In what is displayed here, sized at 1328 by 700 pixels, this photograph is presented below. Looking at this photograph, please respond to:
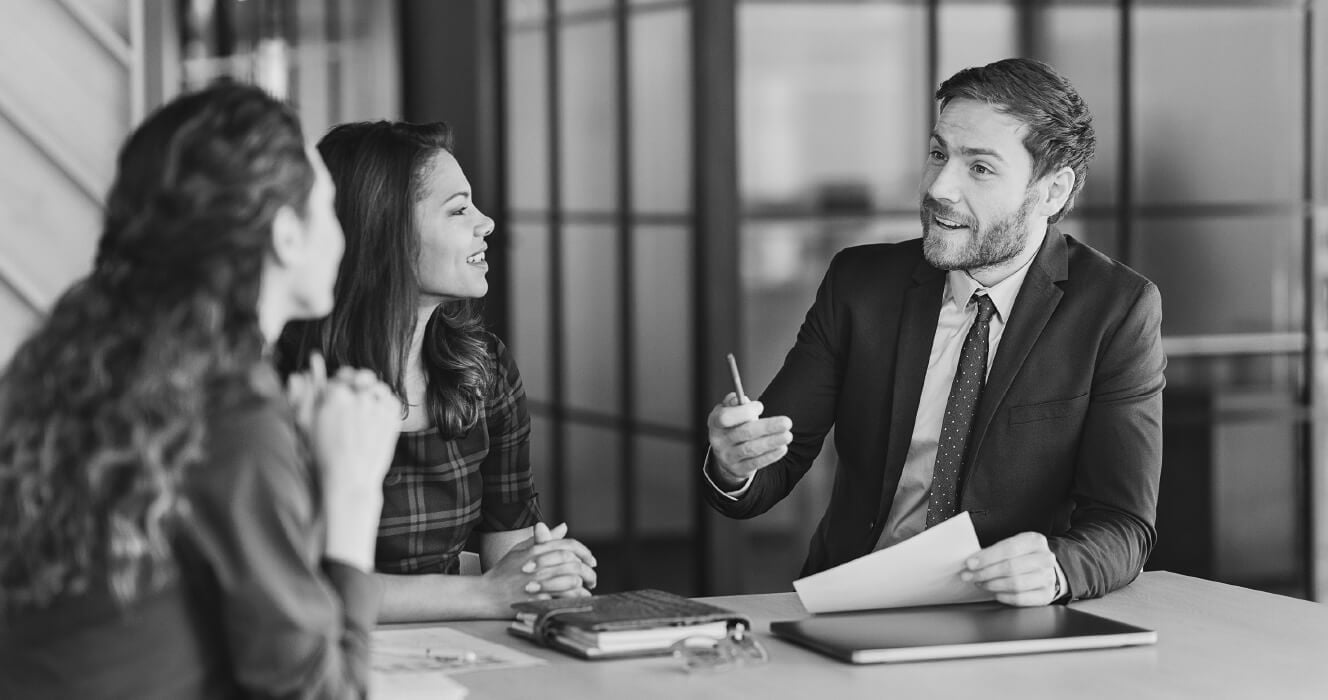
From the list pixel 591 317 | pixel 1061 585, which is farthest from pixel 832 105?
pixel 1061 585

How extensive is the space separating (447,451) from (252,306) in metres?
1.08

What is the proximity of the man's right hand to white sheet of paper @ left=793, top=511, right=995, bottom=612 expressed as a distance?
269mm

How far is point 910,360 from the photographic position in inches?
101

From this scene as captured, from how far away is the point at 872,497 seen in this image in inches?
101

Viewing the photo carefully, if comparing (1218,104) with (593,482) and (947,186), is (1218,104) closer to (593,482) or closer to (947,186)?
(593,482)

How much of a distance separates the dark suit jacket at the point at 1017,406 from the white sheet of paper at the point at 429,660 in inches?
27.5

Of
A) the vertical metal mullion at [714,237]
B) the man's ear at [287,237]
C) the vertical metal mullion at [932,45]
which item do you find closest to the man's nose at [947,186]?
the man's ear at [287,237]

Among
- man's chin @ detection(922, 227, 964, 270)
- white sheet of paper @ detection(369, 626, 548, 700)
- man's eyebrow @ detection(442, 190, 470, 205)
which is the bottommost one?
white sheet of paper @ detection(369, 626, 548, 700)

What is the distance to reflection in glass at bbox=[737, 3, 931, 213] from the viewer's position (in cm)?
461

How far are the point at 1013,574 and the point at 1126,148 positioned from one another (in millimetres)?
3099

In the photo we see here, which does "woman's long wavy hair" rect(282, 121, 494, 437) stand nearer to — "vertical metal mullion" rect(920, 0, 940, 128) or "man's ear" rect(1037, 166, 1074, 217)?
"man's ear" rect(1037, 166, 1074, 217)

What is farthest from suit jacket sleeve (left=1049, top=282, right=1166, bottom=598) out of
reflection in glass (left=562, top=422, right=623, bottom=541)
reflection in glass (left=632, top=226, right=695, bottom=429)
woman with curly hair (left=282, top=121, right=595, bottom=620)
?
reflection in glass (left=562, top=422, right=623, bottom=541)

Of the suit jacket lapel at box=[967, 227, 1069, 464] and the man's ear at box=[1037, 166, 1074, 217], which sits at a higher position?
the man's ear at box=[1037, 166, 1074, 217]

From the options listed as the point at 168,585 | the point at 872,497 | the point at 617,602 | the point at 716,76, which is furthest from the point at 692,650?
the point at 716,76
